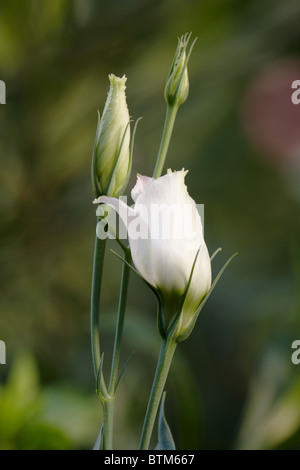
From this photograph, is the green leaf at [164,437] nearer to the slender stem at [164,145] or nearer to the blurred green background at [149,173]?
the slender stem at [164,145]

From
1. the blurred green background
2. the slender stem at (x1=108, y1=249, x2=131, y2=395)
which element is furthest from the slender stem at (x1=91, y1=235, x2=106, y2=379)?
the blurred green background

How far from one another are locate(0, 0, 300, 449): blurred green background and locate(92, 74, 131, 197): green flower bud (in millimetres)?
371

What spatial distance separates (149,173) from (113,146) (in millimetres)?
468

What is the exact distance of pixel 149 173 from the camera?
687 millimetres

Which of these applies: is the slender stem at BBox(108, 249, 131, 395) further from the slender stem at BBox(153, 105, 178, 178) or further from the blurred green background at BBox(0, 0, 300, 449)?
the blurred green background at BBox(0, 0, 300, 449)

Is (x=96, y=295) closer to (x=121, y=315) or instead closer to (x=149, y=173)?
(x=121, y=315)

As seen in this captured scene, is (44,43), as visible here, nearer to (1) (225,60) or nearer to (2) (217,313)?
(1) (225,60)

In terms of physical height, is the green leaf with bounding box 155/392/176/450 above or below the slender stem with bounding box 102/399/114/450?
below

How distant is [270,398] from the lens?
55cm

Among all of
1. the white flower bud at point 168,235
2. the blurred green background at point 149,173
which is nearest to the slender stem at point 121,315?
the white flower bud at point 168,235

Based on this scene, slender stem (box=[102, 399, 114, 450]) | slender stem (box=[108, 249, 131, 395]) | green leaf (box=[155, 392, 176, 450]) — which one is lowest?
green leaf (box=[155, 392, 176, 450])

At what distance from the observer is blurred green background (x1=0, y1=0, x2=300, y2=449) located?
2.12 feet

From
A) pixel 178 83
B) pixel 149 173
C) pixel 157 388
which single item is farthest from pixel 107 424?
pixel 149 173

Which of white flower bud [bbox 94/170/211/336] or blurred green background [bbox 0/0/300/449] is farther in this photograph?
blurred green background [bbox 0/0/300/449]
